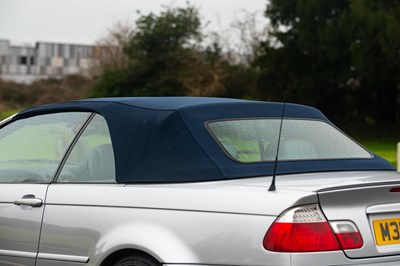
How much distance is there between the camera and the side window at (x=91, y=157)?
15.9 feet

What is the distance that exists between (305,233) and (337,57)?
135 feet

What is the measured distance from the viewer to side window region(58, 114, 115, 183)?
4832 mm

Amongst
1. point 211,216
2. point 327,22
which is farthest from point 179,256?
point 327,22

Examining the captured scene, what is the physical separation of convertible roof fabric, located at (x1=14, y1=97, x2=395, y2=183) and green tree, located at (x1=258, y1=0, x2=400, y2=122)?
37.1 m

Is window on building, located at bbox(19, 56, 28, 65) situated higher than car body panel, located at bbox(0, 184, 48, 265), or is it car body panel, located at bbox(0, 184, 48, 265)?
car body panel, located at bbox(0, 184, 48, 265)

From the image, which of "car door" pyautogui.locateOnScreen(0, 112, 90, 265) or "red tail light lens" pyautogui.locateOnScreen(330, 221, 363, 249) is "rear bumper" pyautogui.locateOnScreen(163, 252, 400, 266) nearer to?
"red tail light lens" pyautogui.locateOnScreen(330, 221, 363, 249)

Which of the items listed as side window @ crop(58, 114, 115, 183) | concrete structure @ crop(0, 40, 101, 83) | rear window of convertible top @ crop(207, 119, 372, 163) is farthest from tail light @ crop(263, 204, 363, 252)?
concrete structure @ crop(0, 40, 101, 83)

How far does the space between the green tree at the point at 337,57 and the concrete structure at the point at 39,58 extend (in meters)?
73.0

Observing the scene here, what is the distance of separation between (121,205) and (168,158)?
1.14 feet

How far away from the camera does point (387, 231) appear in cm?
413

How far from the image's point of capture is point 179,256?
4125mm

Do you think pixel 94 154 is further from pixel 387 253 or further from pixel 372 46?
pixel 372 46

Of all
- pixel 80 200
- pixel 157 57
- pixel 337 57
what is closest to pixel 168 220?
pixel 80 200

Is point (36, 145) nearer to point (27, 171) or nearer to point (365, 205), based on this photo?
point (27, 171)
